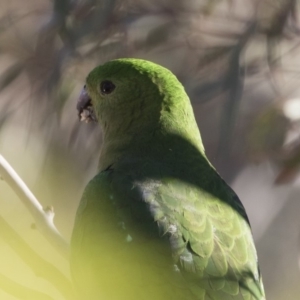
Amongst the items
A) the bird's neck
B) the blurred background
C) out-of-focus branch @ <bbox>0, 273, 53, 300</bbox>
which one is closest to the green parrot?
the bird's neck

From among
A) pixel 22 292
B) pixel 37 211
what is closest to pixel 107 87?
pixel 37 211

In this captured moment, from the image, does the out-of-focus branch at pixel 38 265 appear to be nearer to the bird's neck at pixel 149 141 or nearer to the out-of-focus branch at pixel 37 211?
the out-of-focus branch at pixel 37 211

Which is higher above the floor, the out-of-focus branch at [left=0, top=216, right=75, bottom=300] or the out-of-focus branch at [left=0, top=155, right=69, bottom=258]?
the out-of-focus branch at [left=0, top=155, right=69, bottom=258]

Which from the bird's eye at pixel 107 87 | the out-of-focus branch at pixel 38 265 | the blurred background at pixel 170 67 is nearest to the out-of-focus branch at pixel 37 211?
the out-of-focus branch at pixel 38 265

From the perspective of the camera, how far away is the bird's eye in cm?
222

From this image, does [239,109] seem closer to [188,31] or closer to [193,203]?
[188,31]

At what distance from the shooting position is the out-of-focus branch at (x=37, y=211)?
6.30 ft

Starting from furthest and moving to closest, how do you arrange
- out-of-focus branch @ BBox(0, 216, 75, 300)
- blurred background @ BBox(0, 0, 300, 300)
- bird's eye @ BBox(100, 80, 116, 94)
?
blurred background @ BBox(0, 0, 300, 300) → bird's eye @ BBox(100, 80, 116, 94) → out-of-focus branch @ BBox(0, 216, 75, 300)

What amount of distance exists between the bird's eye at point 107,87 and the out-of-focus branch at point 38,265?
54cm

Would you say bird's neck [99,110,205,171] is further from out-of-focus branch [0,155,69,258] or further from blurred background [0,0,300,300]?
blurred background [0,0,300,300]

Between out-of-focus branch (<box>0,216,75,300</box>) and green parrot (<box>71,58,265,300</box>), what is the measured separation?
0.06m

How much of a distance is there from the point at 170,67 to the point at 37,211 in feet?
3.61

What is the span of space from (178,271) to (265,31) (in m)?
1.35

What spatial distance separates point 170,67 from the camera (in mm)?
2818
